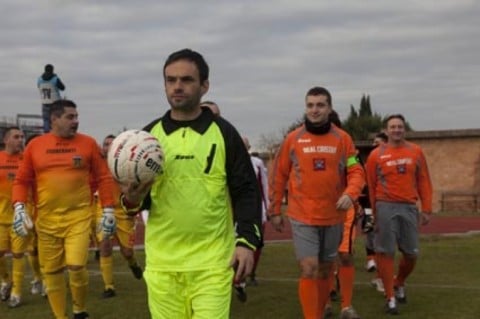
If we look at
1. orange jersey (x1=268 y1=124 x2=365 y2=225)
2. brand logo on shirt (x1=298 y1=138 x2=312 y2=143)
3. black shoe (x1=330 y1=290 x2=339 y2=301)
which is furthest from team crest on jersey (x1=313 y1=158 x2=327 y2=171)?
black shoe (x1=330 y1=290 x2=339 y2=301)

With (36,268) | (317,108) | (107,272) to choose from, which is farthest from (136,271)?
(317,108)

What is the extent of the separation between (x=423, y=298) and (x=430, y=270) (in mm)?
3372

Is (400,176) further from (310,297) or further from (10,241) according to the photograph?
(10,241)

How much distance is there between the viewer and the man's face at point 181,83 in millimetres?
4410

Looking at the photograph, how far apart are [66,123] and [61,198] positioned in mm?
854

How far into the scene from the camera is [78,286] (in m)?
8.38

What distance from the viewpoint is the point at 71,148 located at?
8.51m

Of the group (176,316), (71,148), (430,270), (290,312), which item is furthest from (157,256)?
(430,270)

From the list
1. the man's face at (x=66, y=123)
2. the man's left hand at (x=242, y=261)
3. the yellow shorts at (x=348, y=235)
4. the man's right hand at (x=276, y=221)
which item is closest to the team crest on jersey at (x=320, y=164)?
the man's right hand at (x=276, y=221)

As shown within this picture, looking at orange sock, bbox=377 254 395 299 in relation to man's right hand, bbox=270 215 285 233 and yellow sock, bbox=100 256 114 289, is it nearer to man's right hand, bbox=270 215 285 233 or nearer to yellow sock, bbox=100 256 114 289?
man's right hand, bbox=270 215 285 233

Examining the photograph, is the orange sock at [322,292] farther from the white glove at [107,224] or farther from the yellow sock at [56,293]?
the yellow sock at [56,293]

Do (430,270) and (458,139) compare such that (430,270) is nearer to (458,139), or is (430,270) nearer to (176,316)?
(176,316)

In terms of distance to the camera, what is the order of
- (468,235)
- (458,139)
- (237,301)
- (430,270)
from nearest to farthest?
(237,301) → (430,270) → (468,235) → (458,139)

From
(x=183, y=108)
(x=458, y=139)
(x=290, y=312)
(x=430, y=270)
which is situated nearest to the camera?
(x=183, y=108)
